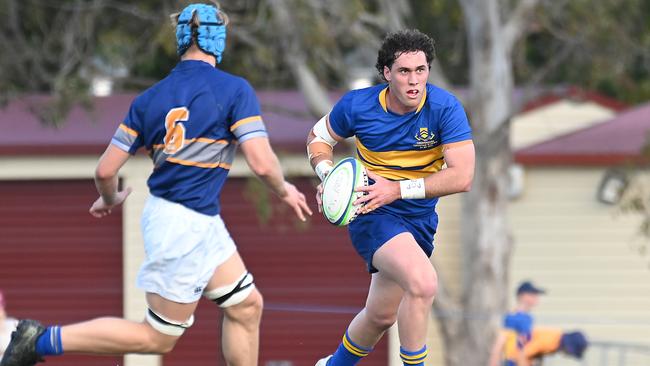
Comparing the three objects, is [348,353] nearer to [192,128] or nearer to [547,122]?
[192,128]

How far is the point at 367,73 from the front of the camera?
19531mm

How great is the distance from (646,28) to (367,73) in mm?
4412

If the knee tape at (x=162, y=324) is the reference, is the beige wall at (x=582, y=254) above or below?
below

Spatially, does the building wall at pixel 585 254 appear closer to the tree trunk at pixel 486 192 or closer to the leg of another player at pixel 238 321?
the tree trunk at pixel 486 192

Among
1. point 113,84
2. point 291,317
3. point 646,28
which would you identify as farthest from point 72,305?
point 646,28

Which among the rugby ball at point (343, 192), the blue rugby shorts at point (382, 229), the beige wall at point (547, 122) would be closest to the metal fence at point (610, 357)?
the beige wall at point (547, 122)

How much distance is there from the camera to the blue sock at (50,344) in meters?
6.21

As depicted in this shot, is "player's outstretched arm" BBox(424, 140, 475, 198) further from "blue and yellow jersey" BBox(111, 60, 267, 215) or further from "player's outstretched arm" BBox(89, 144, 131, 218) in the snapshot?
"player's outstretched arm" BBox(89, 144, 131, 218)

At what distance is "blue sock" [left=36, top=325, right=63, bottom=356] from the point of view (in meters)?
6.21

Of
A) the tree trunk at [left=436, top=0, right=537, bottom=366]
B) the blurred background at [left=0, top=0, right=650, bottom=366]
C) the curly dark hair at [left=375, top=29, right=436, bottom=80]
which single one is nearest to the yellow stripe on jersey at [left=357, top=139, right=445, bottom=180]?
the curly dark hair at [left=375, top=29, right=436, bottom=80]

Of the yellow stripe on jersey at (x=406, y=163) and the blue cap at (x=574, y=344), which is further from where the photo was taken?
the blue cap at (x=574, y=344)

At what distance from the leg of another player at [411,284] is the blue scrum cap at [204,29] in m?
1.28

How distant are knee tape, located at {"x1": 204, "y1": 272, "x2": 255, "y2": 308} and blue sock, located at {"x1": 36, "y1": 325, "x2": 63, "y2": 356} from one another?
0.72 meters

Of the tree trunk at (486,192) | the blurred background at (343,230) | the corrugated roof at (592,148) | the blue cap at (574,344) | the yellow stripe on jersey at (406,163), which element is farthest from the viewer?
the corrugated roof at (592,148)
